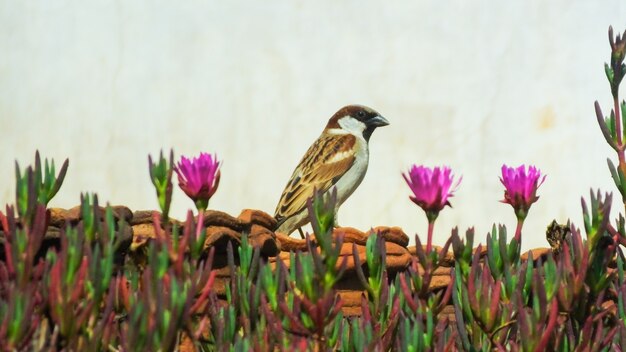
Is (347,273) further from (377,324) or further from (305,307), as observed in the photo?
(305,307)

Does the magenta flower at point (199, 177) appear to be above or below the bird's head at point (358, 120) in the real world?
below

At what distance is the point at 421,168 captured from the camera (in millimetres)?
1988

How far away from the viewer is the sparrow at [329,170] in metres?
6.89

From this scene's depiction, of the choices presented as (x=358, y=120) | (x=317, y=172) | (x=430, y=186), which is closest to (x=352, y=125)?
(x=358, y=120)

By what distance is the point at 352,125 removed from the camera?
8.08m

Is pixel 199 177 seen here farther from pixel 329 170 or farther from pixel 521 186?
pixel 329 170

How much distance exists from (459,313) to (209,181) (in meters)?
0.58

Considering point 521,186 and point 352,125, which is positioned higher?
point 352,125

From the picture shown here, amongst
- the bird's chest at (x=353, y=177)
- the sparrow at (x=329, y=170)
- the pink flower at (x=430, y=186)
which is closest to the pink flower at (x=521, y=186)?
the pink flower at (x=430, y=186)

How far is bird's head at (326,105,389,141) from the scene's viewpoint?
25.5 ft

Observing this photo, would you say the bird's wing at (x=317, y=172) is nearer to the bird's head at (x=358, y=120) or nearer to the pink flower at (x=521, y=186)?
the bird's head at (x=358, y=120)

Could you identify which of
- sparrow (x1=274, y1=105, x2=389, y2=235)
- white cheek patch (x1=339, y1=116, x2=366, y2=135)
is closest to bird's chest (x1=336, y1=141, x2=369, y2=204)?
A: sparrow (x1=274, y1=105, x2=389, y2=235)

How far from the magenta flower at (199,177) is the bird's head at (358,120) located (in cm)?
574

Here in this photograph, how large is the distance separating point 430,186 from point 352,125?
6100 millimetres
